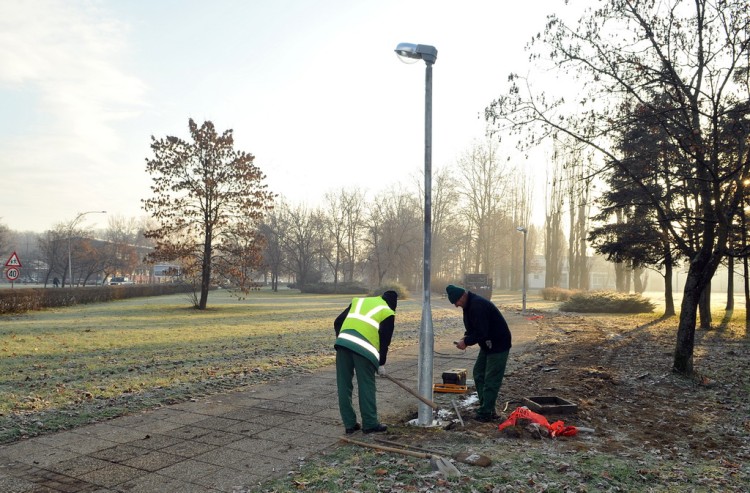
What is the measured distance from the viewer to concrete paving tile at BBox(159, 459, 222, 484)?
18.2 ft

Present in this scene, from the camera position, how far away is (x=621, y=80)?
12445 millimetres

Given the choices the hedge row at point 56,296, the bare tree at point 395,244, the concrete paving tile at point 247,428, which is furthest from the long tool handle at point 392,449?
the bare tree at point 395,244

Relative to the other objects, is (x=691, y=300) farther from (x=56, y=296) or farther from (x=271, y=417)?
(x=56, y=296)

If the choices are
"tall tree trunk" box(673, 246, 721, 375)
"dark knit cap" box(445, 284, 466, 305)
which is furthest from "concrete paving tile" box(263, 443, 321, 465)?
"tall tree trunk" box(673, 246, 721, 375)

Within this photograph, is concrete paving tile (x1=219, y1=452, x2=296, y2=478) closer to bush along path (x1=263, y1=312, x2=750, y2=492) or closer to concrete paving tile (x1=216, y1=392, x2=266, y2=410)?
bush along path (x1=263, y1=312, x2=750, y2=492)

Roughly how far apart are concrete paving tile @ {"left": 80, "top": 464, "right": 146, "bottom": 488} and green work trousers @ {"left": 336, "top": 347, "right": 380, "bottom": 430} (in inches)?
93.3

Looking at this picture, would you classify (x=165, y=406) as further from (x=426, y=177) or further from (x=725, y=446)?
(x=725, y=446)

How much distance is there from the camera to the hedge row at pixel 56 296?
26.6 meters

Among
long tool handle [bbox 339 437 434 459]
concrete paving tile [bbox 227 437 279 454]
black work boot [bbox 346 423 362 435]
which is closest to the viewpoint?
long tool handle [bbox 339 437 434 459]

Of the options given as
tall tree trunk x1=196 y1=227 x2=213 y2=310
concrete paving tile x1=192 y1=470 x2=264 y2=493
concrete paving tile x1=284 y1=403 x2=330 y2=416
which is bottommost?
concrete paving tile x1=284 y1=403 x2=330 y2=416

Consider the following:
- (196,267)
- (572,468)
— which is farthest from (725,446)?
(196,267)

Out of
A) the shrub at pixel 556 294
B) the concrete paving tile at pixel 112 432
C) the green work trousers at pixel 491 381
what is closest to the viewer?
the concrete paving tile at pixel 112 432

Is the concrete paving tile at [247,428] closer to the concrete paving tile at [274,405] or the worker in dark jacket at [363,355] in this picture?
the concrete paving tile at [274,405]

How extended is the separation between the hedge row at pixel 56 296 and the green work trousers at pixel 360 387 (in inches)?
986
